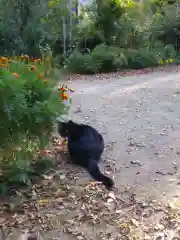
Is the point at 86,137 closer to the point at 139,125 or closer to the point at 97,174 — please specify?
the point at 97,174

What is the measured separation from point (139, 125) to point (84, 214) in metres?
2.70

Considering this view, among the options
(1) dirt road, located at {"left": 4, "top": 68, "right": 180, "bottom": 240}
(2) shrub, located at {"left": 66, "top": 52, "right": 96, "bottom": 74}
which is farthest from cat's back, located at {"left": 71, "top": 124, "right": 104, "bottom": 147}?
(2) shrub, located at {"left": 66, "top": 52, "right": 96, "bottom": 74}

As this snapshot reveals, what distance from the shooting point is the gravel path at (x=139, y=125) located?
4059mm

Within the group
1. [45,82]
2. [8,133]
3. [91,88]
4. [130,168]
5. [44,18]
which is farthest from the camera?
[44,18]

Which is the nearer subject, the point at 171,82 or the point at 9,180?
the point at 9,180

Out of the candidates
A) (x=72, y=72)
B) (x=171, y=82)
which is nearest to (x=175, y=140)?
(x=171, y=82)

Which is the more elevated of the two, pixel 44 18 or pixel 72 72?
pixel 44 18

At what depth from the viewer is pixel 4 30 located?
35.6 ft

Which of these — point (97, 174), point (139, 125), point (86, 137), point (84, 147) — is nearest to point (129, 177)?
point (97, 174)

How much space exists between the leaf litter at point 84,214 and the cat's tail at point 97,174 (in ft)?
0.25

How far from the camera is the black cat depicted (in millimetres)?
4016

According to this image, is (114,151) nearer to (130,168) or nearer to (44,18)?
(130,168)

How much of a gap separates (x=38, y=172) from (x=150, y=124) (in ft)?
8.11

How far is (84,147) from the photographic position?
4273mm
